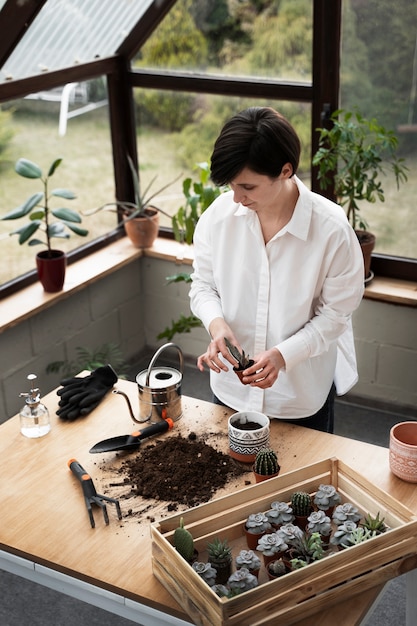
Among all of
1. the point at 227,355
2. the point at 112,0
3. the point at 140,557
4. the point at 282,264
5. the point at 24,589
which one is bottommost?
the point at 24,589

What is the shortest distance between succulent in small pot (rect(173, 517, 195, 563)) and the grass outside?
93.1 inches

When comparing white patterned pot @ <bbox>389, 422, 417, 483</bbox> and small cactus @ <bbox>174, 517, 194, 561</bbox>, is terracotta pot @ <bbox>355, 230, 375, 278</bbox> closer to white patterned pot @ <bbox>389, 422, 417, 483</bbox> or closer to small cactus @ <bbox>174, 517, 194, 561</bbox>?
white patterned pot @ <bbox>389, 422, 417, 483</bbox>

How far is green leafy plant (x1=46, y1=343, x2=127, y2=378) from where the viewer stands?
395 cm

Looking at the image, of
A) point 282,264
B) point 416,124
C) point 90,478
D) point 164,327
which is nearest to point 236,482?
point 90,478

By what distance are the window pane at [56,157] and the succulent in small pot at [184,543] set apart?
7.77ft

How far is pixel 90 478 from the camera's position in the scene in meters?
2.13

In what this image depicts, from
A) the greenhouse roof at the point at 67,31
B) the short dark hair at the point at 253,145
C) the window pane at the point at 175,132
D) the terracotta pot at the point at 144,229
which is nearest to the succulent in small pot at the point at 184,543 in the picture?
A: the short dark hair at the point at 253,145

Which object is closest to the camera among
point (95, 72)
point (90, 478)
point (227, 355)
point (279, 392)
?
point (90, 478)

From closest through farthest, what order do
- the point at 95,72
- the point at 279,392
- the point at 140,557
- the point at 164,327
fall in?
the point at 140,557
the point at 279,392
the point at 95,72
the point at 164,327

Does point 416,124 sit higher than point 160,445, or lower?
higher

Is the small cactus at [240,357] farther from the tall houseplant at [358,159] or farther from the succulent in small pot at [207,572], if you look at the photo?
the tall houseplant at [358,159]

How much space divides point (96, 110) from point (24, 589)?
2.47 m

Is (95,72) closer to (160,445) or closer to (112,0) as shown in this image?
(112,0)

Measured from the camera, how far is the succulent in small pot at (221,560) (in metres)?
1.78
